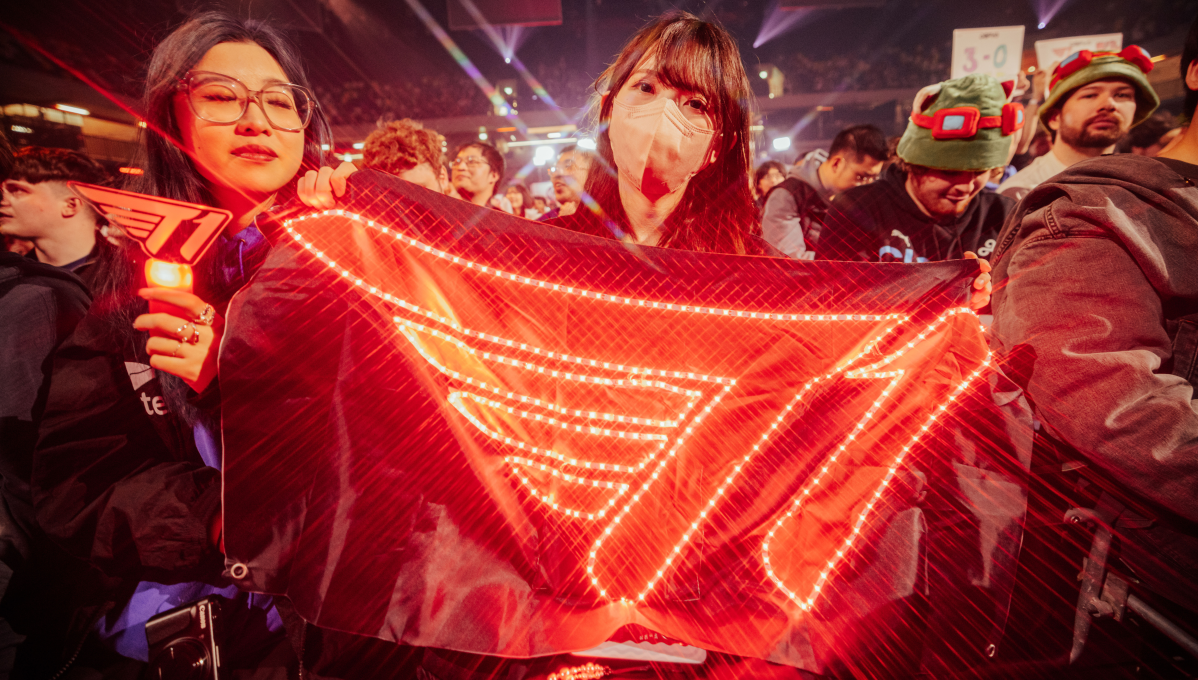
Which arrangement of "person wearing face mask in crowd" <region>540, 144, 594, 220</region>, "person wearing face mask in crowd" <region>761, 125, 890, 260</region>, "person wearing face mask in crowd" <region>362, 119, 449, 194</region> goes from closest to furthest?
"person wearing face mask in crowd" <region>362, 119, 449, 194</region>, "person wearing face mask in crowd" <region>761, 125, 890, 260</region>, "person wearing face mask in crowd" <region>540, 144, 594, 220</region>

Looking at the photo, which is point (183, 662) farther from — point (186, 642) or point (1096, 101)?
point (1096, 101)

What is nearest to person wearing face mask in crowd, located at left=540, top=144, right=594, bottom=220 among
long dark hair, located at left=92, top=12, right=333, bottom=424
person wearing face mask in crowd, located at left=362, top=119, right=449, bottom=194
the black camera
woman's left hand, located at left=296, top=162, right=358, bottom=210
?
person wearing face mask in crowd, located at left=362, top=119, right=449, bottom=194

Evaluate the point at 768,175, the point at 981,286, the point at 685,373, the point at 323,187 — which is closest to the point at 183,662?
the point at 323,187

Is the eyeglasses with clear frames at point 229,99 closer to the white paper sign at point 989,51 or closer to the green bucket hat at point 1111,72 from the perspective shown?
the green bucket hat at point 1111,72

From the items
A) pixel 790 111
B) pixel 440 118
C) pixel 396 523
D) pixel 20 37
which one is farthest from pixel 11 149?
pixel 790 111

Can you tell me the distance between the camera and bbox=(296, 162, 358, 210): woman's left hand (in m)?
1.16

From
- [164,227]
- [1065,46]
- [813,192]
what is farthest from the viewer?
[1065,46]

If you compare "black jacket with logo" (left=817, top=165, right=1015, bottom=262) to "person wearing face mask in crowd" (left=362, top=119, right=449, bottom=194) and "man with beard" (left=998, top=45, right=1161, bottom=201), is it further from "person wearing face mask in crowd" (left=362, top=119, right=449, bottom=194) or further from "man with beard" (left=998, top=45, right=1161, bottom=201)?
"person wearing face mask in crowd" (left=362, top=119, right=449, bottom=194)

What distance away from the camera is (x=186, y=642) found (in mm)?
1116

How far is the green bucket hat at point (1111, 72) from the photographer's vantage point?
7.69 feet

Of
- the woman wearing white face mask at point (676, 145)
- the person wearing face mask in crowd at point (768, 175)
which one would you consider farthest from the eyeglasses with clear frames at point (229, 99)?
the person wearing face mask in crowd at point (768, 175)

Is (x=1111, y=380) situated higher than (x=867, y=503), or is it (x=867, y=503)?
(x=1111, y=380)

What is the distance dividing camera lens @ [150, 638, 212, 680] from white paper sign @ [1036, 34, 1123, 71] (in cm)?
793

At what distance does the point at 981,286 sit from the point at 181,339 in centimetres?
203
